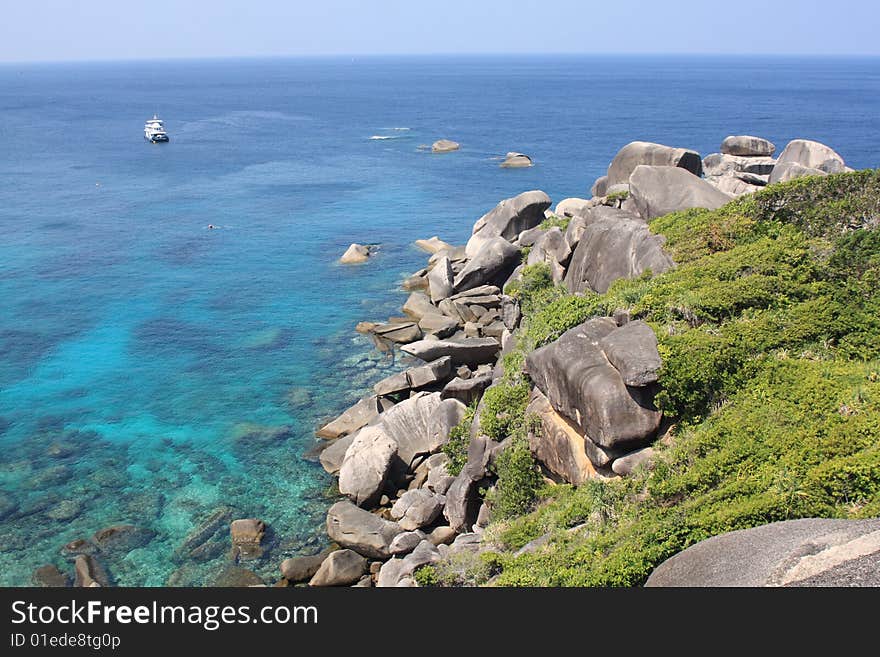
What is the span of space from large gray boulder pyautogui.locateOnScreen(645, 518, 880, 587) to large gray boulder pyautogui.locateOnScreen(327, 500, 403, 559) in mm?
12368

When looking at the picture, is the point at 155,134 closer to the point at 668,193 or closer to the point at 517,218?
the point at 517,218

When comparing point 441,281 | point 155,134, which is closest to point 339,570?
point 441,281

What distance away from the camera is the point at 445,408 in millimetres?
31047

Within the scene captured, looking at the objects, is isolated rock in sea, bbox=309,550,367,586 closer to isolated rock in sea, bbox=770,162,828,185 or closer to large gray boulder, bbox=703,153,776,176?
isolated rock in sea, bbox=770,162,828,185

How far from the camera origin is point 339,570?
24812mm

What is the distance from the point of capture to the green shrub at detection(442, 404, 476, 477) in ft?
92.3

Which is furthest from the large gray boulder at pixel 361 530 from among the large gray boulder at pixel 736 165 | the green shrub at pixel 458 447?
the large gray boulder at pixel 736 165

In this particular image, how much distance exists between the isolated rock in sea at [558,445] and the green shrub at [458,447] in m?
4.25

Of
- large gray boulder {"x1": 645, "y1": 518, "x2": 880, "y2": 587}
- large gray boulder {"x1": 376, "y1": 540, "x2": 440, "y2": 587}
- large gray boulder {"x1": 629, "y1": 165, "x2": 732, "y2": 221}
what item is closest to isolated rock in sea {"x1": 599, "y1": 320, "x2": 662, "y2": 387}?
large gray boulder {"x1": 645, "y1": 518, "x2": 880, "y2": 587}

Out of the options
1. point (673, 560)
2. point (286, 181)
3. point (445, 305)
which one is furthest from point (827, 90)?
point (673, 560)

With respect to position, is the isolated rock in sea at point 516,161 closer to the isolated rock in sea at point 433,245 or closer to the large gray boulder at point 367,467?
the isolated rock in sea at point 433,245

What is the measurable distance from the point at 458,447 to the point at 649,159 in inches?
946

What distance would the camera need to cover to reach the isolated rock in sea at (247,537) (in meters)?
26.8

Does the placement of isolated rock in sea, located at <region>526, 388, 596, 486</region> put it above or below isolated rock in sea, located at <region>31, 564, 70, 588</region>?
above
